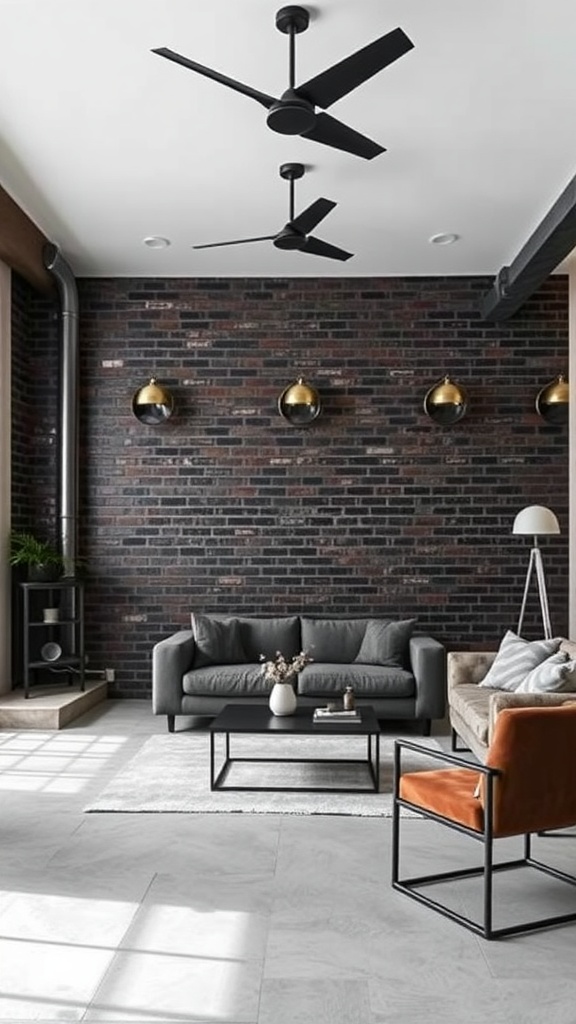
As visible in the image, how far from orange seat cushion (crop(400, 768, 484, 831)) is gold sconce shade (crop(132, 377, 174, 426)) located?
170 inches

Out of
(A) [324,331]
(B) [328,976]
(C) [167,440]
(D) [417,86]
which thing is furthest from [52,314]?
(B) [328,976]

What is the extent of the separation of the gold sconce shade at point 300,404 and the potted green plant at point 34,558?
202 centimetres

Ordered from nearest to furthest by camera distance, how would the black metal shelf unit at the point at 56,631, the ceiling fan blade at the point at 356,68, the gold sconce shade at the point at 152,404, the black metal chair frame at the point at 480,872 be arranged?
the black metal chair frame at the point at 480,872 < the ceiling fan blade at the point at 356,68 < the black metal shelf unit at the point at 56,631 < the gold sconce shade at the point at 152,404

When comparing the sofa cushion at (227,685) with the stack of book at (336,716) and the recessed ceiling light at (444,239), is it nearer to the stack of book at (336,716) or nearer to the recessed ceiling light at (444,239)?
the stack of book at (336,716)

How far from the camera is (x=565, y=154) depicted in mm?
4902

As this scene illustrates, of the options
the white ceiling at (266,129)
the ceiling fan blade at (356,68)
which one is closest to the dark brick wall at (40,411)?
the white ceiling at (266,129)

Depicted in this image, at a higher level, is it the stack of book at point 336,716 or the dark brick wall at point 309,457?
the dark brick wall at point 309,457

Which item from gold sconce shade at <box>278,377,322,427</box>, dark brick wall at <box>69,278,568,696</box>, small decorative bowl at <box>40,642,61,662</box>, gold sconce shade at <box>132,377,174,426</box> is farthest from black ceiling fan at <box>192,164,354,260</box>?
small decorative bowl at <box>40,642,61,662</box>

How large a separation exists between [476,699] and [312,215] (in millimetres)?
2742

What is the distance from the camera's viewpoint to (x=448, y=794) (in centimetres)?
320

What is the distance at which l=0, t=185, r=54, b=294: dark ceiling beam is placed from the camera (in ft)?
19.0

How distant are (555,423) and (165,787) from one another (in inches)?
162

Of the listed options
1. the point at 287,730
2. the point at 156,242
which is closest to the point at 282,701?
the point at 287,730

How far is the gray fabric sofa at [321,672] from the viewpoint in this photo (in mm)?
6020
